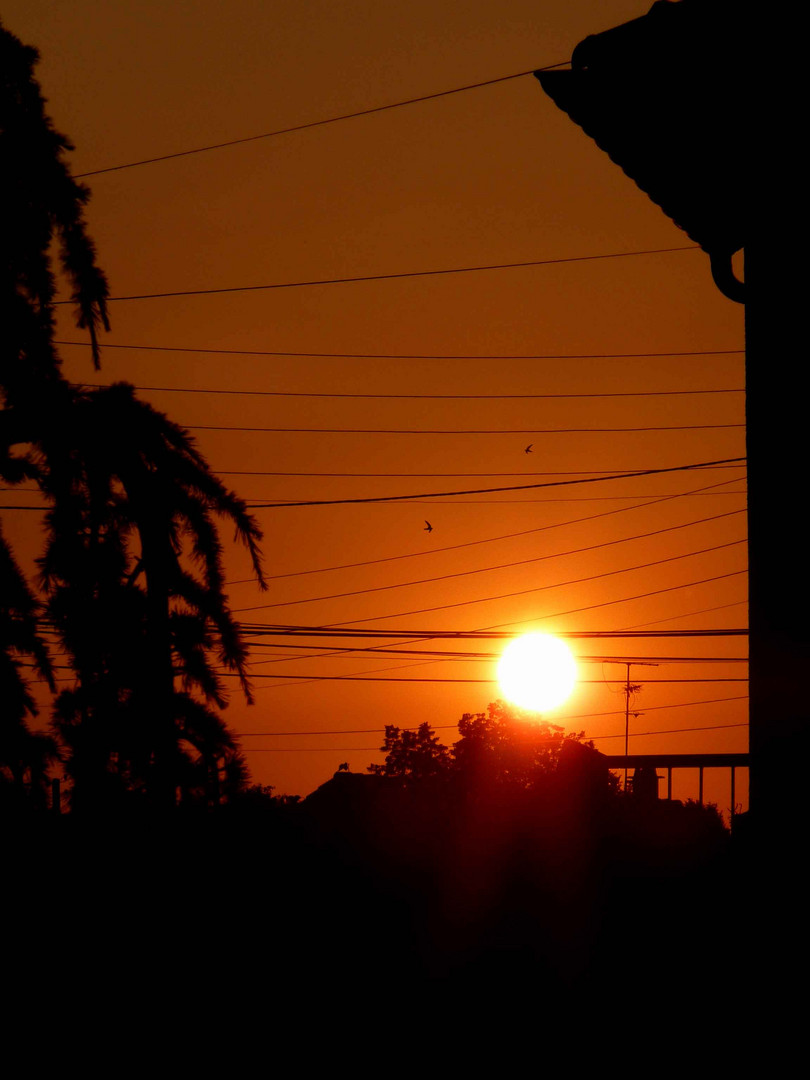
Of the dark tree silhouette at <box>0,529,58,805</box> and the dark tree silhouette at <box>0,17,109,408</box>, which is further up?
the dark tree silhouette at <box>0,17,109,408</box>

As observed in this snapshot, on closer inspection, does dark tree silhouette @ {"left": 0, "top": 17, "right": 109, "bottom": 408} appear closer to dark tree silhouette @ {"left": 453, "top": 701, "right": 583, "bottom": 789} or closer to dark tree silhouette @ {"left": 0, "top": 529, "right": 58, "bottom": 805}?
dark tree silhouette @ {"left": 0, "top": 529, "right": 58, "bottom": 805}

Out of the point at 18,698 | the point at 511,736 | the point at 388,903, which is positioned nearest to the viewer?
the point at 18,698

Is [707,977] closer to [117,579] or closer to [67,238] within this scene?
[117,579]

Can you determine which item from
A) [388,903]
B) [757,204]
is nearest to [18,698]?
[757,204]

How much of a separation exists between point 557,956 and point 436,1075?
1.24 metres

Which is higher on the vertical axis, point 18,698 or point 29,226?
point 29,226

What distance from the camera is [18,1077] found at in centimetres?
455

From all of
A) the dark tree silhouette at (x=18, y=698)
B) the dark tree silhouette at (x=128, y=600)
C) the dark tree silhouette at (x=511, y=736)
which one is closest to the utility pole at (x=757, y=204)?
the dark tree silhouette at (x=128, y=600)

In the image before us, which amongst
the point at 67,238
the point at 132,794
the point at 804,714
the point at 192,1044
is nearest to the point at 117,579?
the point at 132,794

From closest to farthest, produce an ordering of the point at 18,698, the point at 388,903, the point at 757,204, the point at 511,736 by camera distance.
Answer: the point at 18,698 → the point at 757,204 → the point at 388,903 → the point at 511,736

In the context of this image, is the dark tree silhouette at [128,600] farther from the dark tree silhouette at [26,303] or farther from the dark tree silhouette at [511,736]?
the dark tree silhouette at [511,736]

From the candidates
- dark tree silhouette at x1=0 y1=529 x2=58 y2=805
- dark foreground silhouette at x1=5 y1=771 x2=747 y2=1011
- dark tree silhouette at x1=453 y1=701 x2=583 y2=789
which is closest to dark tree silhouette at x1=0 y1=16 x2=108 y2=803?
dark tree silhouette at x1=0 y1=529 x2=58 y2=805

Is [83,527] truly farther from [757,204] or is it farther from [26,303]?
[757,204]

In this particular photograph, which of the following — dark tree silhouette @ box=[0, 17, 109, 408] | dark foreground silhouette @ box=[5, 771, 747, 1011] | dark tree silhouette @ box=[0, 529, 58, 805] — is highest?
dark tree silhouette @ box=[0, 17, 109, 408]
